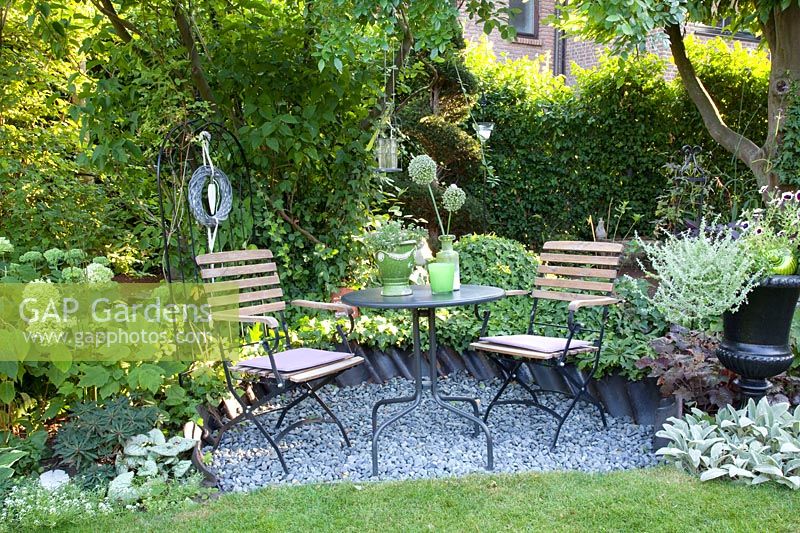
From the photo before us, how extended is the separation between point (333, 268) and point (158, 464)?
7.83ft

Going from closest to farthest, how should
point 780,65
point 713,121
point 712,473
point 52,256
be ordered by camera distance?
point 712,473 < point 52,256 < point 780,65 < point 713,121

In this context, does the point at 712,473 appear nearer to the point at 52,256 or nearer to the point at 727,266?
the point at 727,266

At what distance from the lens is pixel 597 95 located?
839cm

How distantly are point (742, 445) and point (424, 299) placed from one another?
5.00ft

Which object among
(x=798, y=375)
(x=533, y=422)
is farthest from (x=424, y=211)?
(x=798, y=375)

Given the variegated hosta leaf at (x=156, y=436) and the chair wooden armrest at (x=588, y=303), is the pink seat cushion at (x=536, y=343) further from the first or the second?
the variegated hosta leaf at (x=156, y=436)

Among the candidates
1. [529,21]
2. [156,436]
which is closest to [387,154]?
[156,436]

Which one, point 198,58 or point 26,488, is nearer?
point 26,488

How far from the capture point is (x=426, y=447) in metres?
3.35

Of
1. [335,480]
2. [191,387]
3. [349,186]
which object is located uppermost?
[349,186]

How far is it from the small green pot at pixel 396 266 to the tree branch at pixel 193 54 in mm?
2019

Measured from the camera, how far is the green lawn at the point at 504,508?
2396 millimetres

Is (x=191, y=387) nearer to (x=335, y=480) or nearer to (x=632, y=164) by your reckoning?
(x=335, y=480)

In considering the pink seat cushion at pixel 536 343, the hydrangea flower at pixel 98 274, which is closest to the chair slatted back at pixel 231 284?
the hydrangea flower at pixel 98 274
